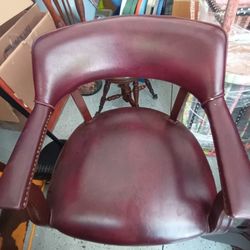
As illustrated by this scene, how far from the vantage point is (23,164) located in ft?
1.85

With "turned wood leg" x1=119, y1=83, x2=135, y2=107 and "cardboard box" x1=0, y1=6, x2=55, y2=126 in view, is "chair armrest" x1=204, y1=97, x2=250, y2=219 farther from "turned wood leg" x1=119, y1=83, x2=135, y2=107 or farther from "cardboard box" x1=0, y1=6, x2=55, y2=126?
"cardboard box" x1=0, y1=6, x2=55, y2=126

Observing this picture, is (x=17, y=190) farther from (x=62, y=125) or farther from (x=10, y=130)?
(x=10, y=130)

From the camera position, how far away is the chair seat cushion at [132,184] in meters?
0.66

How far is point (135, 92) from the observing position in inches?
52.6

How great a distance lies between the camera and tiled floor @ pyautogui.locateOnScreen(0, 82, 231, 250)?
3.55 feet

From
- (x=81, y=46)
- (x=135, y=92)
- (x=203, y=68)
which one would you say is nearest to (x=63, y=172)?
(x=81, y=46)

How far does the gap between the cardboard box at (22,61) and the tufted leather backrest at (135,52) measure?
1.67 feet

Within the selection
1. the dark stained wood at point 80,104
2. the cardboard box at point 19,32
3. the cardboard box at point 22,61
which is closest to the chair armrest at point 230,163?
the dark stained wood at point 80,104

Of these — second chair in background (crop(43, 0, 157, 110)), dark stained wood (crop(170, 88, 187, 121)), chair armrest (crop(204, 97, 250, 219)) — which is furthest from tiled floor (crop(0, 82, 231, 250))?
chair armrest (crop(204, 97, 250, 219))

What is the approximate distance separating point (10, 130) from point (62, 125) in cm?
33

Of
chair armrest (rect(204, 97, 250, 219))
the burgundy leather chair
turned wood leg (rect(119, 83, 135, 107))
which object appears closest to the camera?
chair armrest (rect(204, 97, 250, 219))

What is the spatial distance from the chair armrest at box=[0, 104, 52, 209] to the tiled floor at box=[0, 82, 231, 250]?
27.2 inches

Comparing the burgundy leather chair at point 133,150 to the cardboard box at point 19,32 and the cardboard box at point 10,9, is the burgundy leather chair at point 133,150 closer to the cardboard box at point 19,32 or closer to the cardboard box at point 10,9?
the cardboard box at point 10,9

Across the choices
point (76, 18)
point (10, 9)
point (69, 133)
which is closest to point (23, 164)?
point (10, 9)
